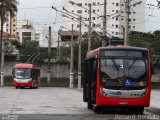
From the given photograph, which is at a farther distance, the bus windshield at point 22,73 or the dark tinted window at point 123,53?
the bus windshield at point 22,73

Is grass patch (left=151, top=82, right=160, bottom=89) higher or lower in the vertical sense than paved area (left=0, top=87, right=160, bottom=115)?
lower

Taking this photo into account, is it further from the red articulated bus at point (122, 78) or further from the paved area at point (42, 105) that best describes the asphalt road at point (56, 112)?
the red articulated bus at point (122, 78)

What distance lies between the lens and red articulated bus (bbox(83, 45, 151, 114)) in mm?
22344

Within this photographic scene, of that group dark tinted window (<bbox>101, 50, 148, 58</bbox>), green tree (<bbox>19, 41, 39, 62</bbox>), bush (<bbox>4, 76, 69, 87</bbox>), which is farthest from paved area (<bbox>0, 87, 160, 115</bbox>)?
green tree (<bbox>19, 41, 39, 62</bbox>)

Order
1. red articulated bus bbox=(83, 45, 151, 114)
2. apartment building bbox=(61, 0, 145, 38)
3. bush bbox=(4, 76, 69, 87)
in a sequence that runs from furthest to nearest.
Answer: apartment building bbox=(61, 0, 145, 38), bush bbox=(4, 76, 69, 87), red articulated bus bbox=(83, 45, 151, 114)

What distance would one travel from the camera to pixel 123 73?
74.0 ft

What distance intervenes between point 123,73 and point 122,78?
0.76 feet

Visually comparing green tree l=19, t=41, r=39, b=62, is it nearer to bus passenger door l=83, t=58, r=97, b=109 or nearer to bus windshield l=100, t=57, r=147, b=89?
bus passenger door l=83, t=58, r=97, b=109

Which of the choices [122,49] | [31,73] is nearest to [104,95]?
[122,49]

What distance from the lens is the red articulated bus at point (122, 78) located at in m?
22.3

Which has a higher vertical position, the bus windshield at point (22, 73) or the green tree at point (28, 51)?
the green tree at point (28, 51)

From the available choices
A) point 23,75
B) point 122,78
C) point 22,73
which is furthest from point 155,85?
point 122,78

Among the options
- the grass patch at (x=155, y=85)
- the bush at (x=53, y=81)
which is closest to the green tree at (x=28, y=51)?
the bush at (x=53, y=81)

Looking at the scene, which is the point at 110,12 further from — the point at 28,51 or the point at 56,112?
the point at 56,112
